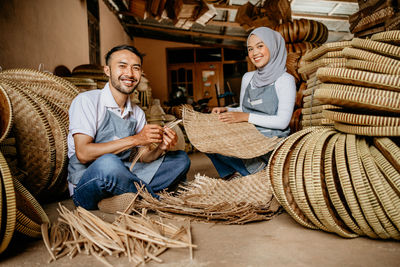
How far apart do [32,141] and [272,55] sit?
75.1 inches

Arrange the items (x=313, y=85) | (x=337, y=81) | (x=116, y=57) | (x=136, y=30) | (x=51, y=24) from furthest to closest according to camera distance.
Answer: (x=136, y=30), (x=51, y=24), (x=313, y=85), (x=116, y=57), (x=337, y=81)

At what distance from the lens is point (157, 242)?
121 cm

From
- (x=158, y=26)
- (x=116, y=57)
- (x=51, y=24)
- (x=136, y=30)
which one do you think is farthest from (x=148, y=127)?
(x=136, y=30)

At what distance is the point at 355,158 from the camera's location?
4.04 feet

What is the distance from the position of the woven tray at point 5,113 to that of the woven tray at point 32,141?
0.96ft

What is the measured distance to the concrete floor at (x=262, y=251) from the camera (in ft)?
3.67

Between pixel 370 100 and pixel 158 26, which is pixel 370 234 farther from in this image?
pixel 158 26

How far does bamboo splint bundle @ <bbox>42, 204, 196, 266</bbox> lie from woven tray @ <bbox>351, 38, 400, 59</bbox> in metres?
1.19

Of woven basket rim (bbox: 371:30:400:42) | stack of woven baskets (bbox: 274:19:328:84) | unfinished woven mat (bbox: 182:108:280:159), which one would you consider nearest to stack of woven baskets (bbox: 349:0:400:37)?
woven basket rim (bbox: 371:30:400:42)

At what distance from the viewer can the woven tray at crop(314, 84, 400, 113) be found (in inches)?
47.4

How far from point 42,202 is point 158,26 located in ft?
24.6

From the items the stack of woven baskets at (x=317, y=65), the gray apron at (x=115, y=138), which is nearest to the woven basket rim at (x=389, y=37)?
the stack of woven baskets at (x=317, y=65)

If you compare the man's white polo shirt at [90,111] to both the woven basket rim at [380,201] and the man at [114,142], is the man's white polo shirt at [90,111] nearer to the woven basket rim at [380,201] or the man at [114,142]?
the man at [114,142]

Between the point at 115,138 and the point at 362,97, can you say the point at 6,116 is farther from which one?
the point at 362,97
